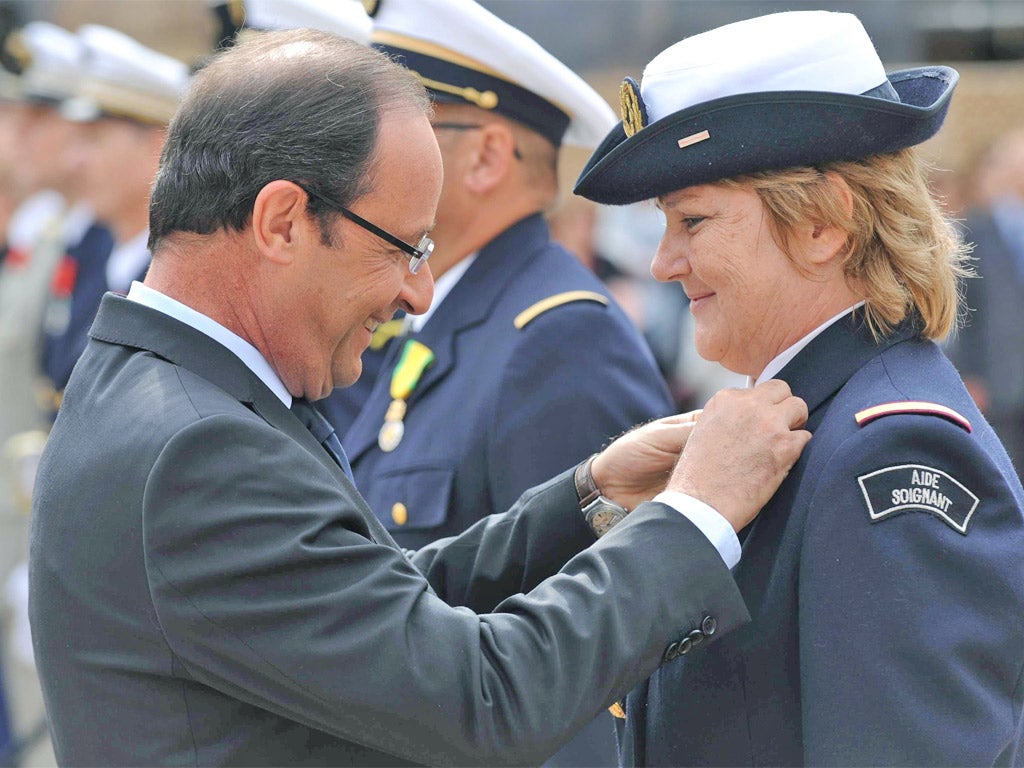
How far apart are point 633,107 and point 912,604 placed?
94 centimetres

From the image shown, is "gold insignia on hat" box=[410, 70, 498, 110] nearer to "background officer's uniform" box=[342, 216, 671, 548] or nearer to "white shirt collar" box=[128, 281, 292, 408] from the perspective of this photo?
"background officer's uniform" box=[342, 216, 671, 548]

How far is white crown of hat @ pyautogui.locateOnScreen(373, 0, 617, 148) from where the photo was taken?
3711 millimetres

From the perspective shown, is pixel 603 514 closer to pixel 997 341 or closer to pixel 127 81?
pixel 127 81

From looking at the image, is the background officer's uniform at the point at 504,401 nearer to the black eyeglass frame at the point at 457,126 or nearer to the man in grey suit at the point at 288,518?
the black eyeglass frame at the point at 457,126

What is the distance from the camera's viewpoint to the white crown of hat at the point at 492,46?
3711mm

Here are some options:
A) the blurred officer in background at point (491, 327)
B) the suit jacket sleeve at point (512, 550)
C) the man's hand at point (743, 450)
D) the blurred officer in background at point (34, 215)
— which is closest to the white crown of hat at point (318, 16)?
the blurred officer in background at point (491, 327)

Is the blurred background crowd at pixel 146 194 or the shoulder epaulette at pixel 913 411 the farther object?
the blurred background crowd at pixel 146 194

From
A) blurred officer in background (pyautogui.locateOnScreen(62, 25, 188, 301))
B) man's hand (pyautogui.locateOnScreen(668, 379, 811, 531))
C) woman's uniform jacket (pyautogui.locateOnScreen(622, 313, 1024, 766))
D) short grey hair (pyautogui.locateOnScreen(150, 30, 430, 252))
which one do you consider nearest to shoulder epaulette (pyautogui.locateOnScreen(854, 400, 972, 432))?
woman's uniform jacket (pyautogui.locateOnScreen(622, 313, 1024, 766))

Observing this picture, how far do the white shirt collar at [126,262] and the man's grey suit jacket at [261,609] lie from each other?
4.36 m

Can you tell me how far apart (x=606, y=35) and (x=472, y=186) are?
6027 mm

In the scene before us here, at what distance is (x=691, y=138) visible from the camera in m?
2.27

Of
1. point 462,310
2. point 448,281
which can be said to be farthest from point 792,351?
point 448,281

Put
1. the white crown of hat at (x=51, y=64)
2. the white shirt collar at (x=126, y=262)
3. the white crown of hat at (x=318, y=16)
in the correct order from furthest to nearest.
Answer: the white crown of hat at (x=51, y=64) < the white shirt collar at (x=126, y=262) < the white crown of hat at (x=318, y=16)

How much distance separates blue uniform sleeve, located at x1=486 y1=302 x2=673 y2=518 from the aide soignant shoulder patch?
122 cm
